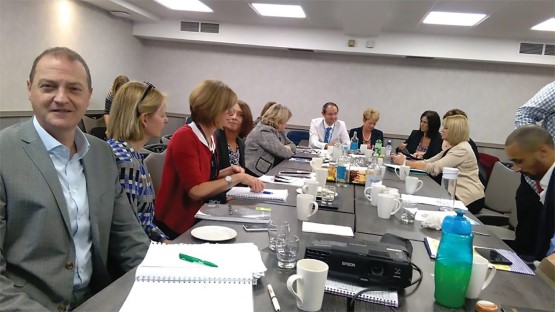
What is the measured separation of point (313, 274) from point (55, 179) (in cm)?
79

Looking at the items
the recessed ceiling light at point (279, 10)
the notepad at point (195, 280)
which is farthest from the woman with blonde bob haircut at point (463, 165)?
the recessed ceiling light at point (279, 10)

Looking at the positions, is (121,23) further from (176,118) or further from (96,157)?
(96,157)

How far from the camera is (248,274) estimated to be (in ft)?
3.39

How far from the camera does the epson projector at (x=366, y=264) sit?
3.36ft

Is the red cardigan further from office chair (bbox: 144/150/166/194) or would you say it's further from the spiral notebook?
the spiral notebook

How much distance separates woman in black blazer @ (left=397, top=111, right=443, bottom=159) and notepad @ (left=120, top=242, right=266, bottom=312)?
4188 mm

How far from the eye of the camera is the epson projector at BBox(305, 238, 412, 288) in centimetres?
103

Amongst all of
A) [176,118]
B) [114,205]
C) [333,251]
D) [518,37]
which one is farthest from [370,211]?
[176,118]

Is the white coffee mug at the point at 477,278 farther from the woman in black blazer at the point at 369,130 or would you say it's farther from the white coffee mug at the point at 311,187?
the woman in black blazer at the point at 369,130

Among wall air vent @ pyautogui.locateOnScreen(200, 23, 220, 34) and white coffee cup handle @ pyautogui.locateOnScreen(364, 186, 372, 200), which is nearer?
white coffee cup handle @ pyautogui.locateOnScreen(364, 186, 372, 200)

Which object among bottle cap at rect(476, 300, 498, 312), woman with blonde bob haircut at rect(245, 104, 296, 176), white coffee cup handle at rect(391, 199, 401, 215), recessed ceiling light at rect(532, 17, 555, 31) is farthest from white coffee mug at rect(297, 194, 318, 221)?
recessed ceiling light at rect(532, 17, 555, 31)

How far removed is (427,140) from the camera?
5.47m

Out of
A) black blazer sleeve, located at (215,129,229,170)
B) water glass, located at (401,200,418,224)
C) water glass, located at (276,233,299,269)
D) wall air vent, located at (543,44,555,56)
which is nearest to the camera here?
water glass, located at (276,233,299,269)

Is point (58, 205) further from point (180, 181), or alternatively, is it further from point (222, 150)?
point (222, 150)
